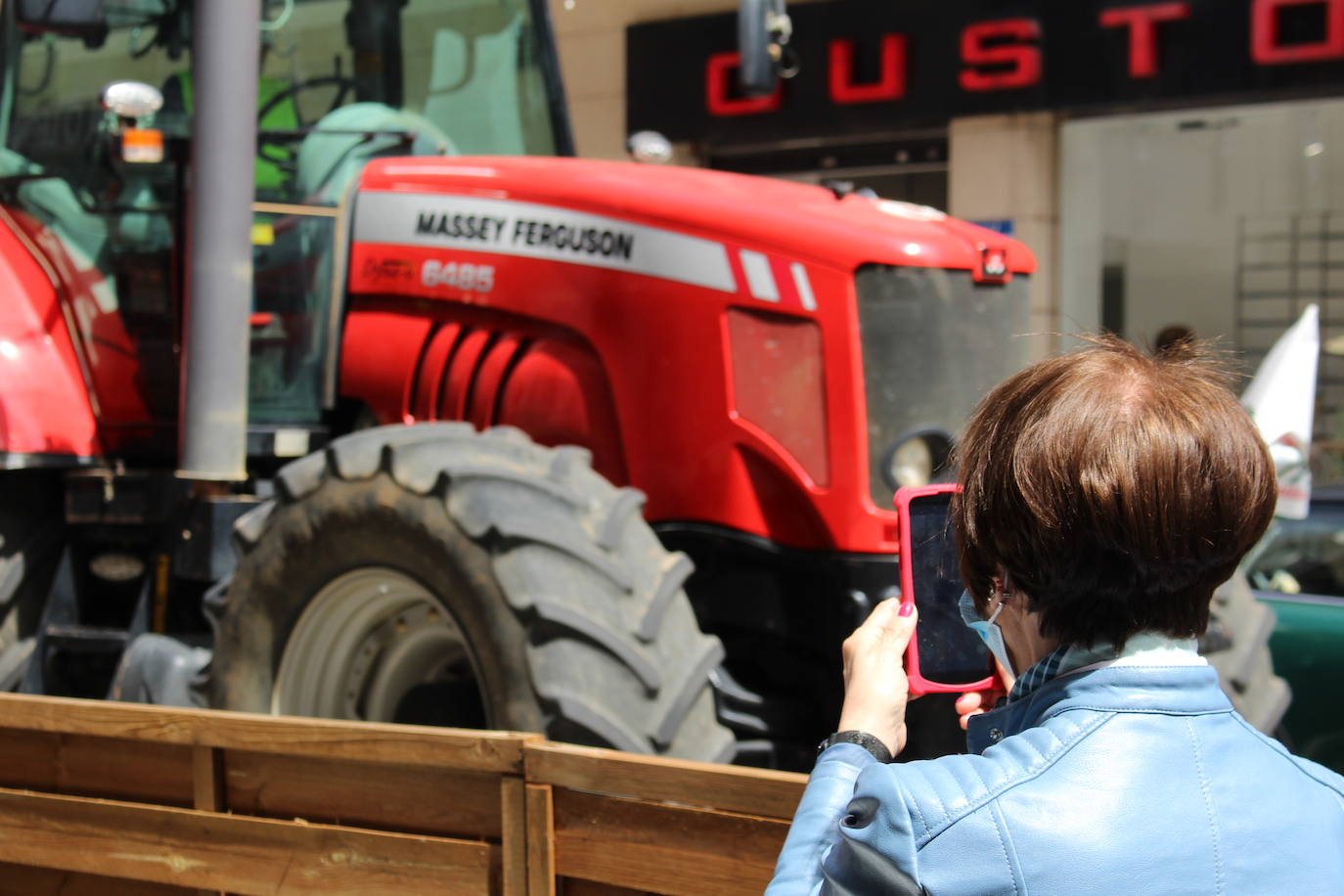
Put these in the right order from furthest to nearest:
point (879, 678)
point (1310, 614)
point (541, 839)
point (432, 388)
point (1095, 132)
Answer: point (1095, 132) < point (1310, 614) < point (432, 388) < point (541, 839) < point (879, 678)

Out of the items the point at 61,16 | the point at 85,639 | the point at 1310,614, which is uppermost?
the point at 61,16

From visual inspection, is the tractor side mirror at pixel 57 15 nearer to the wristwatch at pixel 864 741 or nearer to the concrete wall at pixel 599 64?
the wristwatch at pixel 864 741

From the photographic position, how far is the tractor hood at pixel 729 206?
3764 mm

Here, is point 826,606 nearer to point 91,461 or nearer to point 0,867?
point 0,867

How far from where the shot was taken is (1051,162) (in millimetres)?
10703

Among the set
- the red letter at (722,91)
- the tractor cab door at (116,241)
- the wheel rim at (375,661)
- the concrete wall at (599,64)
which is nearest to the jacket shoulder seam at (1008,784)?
the wheel rim at (375,661)

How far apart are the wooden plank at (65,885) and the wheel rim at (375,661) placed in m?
0.81

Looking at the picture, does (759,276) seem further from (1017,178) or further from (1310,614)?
(1017,178)

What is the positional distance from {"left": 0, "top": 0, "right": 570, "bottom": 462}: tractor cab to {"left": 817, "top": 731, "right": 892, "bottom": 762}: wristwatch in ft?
10.4

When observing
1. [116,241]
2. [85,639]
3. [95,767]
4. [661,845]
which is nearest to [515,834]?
[661,845]

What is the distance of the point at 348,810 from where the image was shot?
8.46ft

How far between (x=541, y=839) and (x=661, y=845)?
0.22 m

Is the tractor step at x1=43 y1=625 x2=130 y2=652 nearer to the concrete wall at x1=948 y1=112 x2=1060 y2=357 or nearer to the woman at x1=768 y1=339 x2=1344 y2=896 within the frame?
the woman at x1=768 y1=339 x2=1344 y2=896

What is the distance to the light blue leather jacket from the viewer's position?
1250 mm
